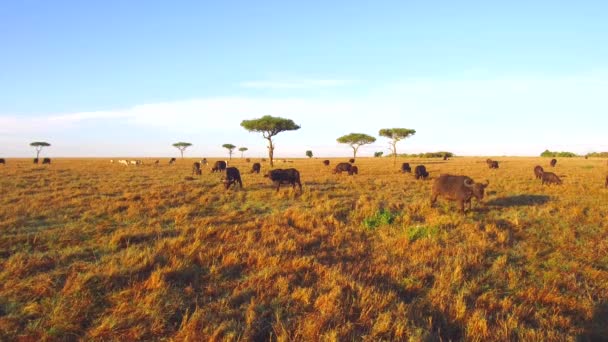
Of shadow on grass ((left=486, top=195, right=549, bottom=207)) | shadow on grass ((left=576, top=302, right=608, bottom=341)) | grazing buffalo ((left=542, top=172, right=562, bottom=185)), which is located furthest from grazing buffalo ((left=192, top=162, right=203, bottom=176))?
shadow on grass ((left=576, top=302, right=608, bottom=341))

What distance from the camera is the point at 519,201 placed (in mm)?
14266

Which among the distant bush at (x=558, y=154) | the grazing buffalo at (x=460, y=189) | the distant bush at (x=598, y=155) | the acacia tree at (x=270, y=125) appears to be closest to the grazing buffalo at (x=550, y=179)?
the grazing buffalo at (x=460, y=189)

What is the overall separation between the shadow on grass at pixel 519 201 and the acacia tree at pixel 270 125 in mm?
37242

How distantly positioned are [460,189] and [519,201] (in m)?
4.49

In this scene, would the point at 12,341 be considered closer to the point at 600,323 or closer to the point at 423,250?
the point at 423,250

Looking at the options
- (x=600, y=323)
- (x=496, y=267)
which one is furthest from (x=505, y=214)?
(x=600, y=323)

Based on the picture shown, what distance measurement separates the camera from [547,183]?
21078mm

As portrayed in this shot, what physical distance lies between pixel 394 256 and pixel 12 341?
621 cm

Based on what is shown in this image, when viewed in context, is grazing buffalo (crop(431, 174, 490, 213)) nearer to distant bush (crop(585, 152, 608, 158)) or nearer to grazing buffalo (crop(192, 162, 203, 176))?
grazing buffalo (crop(192, 162, 203, 176))

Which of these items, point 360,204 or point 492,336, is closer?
point 492,336

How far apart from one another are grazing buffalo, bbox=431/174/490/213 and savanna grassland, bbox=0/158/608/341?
0.74m

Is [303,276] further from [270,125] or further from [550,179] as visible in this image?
[270,125]

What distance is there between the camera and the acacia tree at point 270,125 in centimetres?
5041

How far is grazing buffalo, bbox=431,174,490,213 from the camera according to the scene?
11531 mm
